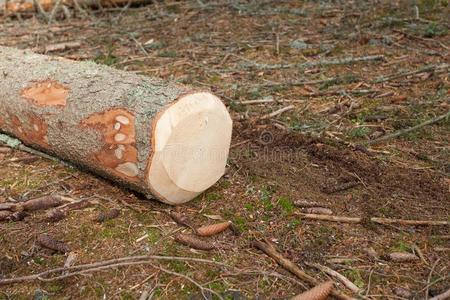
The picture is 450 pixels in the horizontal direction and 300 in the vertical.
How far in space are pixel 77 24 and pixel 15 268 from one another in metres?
5.40

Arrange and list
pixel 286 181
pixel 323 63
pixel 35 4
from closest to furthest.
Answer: pixel 286 181
pixel 323 63
pixel 35 4

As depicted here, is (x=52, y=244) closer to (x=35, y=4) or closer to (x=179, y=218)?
(x=179, y=218)

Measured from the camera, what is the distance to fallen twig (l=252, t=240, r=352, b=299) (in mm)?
2585

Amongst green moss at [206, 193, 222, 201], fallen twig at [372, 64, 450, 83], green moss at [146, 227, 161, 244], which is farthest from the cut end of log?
fallen twig at [372, 64, 450, 83]

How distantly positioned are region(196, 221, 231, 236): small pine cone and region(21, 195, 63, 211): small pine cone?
906mm

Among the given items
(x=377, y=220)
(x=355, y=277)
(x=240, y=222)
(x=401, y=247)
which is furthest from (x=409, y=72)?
(x=355, y=277)

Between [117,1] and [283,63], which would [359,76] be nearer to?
[283,63]

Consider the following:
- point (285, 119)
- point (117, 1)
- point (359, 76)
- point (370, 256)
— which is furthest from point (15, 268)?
point (117, 1)

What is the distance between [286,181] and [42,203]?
1516mm

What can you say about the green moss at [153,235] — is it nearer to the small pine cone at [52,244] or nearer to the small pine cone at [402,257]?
the small pine cone at [52,244]

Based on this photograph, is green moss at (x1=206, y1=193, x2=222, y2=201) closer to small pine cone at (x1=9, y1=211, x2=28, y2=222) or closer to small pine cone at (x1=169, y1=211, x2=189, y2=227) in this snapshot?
small pine cone at (x1=169, y1=211, x2=189, y2=227)

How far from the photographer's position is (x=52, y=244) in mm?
2855

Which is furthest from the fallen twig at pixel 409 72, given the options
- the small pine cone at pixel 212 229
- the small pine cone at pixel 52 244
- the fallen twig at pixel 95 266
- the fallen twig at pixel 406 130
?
the small pine cone at pixel 52 244

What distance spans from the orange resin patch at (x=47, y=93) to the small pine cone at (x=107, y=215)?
0.78 meters
